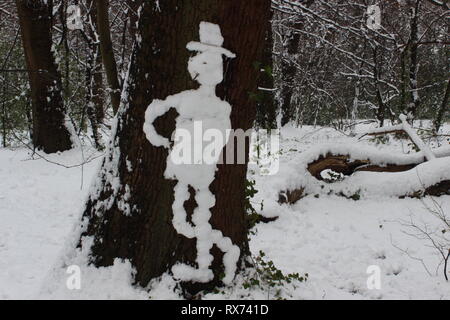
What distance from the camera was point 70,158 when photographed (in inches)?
354

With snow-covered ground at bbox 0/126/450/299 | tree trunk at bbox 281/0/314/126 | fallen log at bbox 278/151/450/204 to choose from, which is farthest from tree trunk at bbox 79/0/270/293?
tree trunk at bbox 281/0/314/126

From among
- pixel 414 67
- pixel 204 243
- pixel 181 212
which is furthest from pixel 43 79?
pixel 414 67

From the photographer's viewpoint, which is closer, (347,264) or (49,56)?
(347,264)

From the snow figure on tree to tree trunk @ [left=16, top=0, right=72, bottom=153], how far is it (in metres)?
6.85

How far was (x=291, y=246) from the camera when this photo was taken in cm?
467

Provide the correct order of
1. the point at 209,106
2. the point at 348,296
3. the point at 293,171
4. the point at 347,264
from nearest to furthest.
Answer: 1. the point at 209,106
2. the point at 348,296
3. the point at 347,264
4. the point at 293,171

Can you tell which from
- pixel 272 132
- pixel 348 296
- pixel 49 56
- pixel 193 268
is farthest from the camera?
pixel 272 132

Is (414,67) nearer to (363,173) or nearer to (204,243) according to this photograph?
(363,173)

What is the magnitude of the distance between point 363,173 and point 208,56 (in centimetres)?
498

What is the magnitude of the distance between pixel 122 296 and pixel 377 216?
14.0 ft

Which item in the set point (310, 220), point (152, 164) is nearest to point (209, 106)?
point (152, 164)

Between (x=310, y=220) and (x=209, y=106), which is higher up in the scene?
(x=209, y=106)

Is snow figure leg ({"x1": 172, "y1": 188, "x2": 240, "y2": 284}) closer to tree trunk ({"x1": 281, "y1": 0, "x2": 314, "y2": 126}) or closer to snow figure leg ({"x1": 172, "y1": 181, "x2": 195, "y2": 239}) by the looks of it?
snow figure leg ({"x1": 172, "y1": 181, "x2": 195, "y2": 239})

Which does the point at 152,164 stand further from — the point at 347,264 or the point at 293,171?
the point at 293,171
